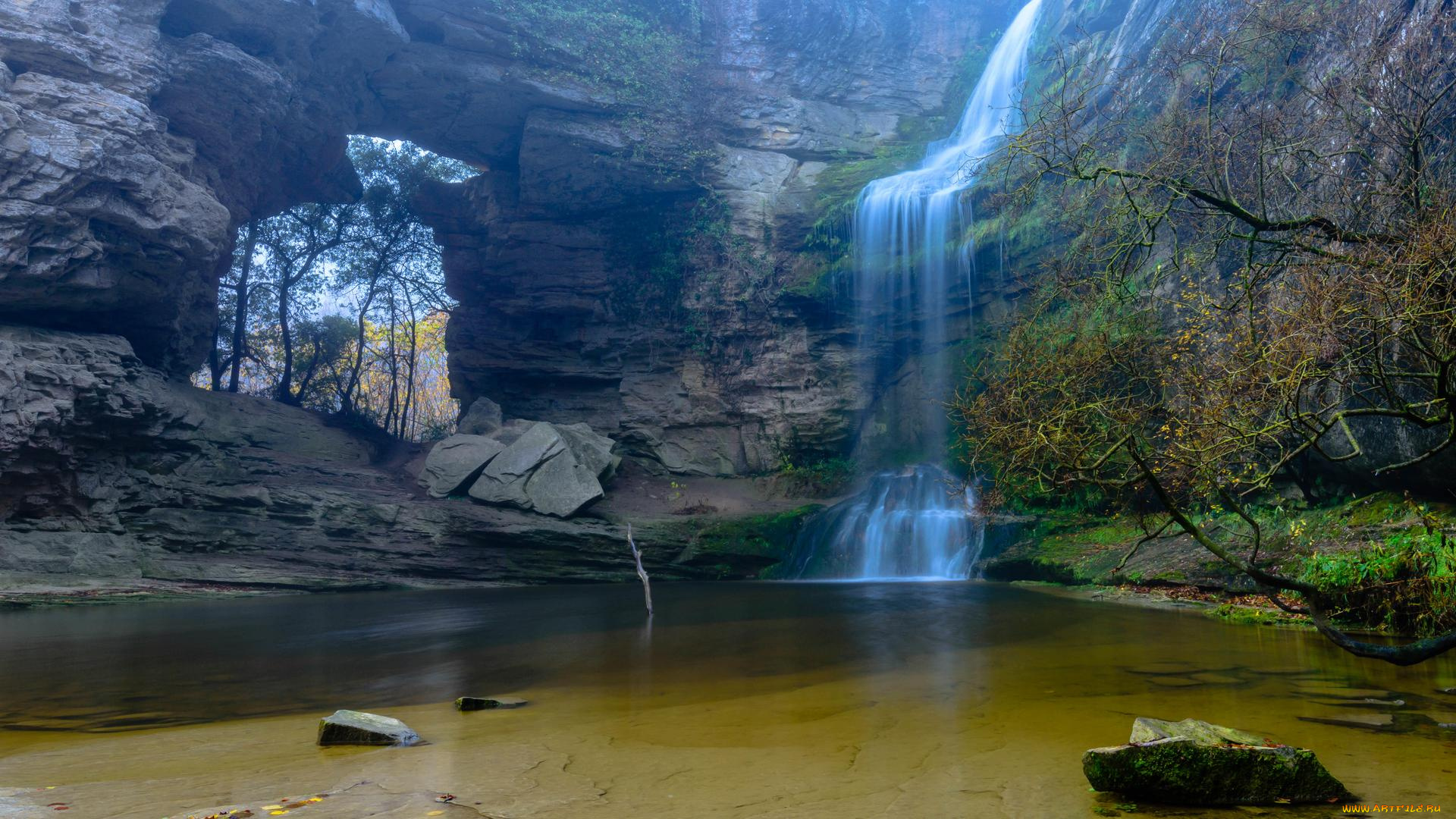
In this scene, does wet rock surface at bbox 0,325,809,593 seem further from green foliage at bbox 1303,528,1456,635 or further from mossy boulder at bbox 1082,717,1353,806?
mossy boulder at bbox 1082,717,1353,806

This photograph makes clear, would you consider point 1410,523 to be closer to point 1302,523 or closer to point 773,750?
point 1302,523

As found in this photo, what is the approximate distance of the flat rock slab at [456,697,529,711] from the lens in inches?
249

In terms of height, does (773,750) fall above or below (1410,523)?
below

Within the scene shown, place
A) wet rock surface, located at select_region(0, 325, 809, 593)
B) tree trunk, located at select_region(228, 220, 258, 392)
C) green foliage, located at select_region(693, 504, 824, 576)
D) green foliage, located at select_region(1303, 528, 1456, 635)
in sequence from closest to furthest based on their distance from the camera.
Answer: green foliage, located at select_region(1303, 528, 1456, 635)
wet rock surface, located at select_region(0, 325, 809, 593)
green foliage, located at select_region(693, 504, 824, 576)
tree trunk, located at select_region(228, 220, 258, 392)

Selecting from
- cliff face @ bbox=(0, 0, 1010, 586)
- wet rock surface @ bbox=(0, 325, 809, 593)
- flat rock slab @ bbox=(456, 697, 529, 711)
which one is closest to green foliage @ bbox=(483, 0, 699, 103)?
cliff face @ bbox=(0, 0, 1010, 586)

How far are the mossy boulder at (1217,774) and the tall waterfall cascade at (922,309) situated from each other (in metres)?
15.4

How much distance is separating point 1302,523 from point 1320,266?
582 cm

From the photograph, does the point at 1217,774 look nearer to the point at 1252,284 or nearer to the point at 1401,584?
the point at 1252,284

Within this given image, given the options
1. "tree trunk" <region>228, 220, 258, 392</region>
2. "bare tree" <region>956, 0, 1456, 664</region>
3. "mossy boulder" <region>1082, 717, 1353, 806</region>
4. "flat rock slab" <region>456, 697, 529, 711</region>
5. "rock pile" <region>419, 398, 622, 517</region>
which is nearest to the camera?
"mossy boulder" <region>1082, 717, 1353, 806</region>

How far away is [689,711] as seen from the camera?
237 inches

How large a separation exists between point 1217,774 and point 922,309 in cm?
2140

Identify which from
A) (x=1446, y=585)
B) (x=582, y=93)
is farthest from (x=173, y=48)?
(x=1446, y=585)

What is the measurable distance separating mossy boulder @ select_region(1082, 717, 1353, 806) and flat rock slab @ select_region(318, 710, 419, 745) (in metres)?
4.12

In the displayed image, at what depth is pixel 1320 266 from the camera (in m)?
6.89
